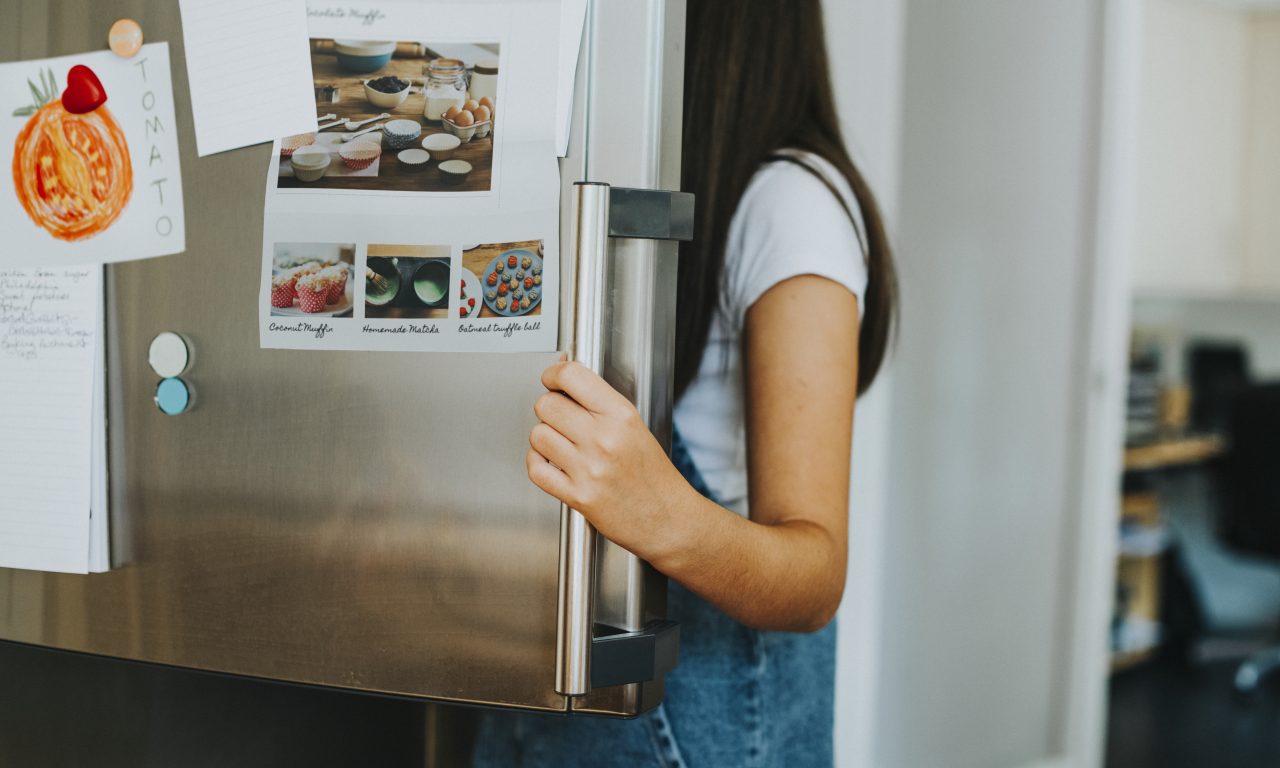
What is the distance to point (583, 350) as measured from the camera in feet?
1.97

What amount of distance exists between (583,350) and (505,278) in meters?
0.07

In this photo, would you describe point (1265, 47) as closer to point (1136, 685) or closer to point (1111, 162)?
point (1111, 162)

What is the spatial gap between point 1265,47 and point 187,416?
14.1ft

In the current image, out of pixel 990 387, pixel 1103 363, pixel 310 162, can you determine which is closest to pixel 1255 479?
pixel 1103 363

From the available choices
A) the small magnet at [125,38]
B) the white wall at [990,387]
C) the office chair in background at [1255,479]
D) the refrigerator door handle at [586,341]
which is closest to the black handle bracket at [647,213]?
the refrigerator door handle at [586,341]

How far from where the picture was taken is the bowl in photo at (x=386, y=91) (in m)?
0.64

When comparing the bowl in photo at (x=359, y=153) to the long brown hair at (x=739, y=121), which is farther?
the long brown hair at (x=739, y=121)

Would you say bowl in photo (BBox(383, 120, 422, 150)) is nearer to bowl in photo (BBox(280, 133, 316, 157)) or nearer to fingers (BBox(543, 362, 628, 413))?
bowl in photo (BBox(280, 133, 316, 157))

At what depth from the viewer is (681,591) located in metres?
0.85

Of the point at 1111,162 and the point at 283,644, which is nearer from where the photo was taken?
the point at 283,644

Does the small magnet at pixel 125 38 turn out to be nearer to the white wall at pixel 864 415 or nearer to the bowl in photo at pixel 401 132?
the bowl in photo at pixel 401 132

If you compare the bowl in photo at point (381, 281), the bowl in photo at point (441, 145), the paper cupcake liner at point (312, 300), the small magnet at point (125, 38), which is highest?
the small magnet at point (125, 38)

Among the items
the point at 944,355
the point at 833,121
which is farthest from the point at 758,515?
the point at 944,355

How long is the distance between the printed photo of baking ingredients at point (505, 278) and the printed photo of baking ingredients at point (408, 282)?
13 millimetres
